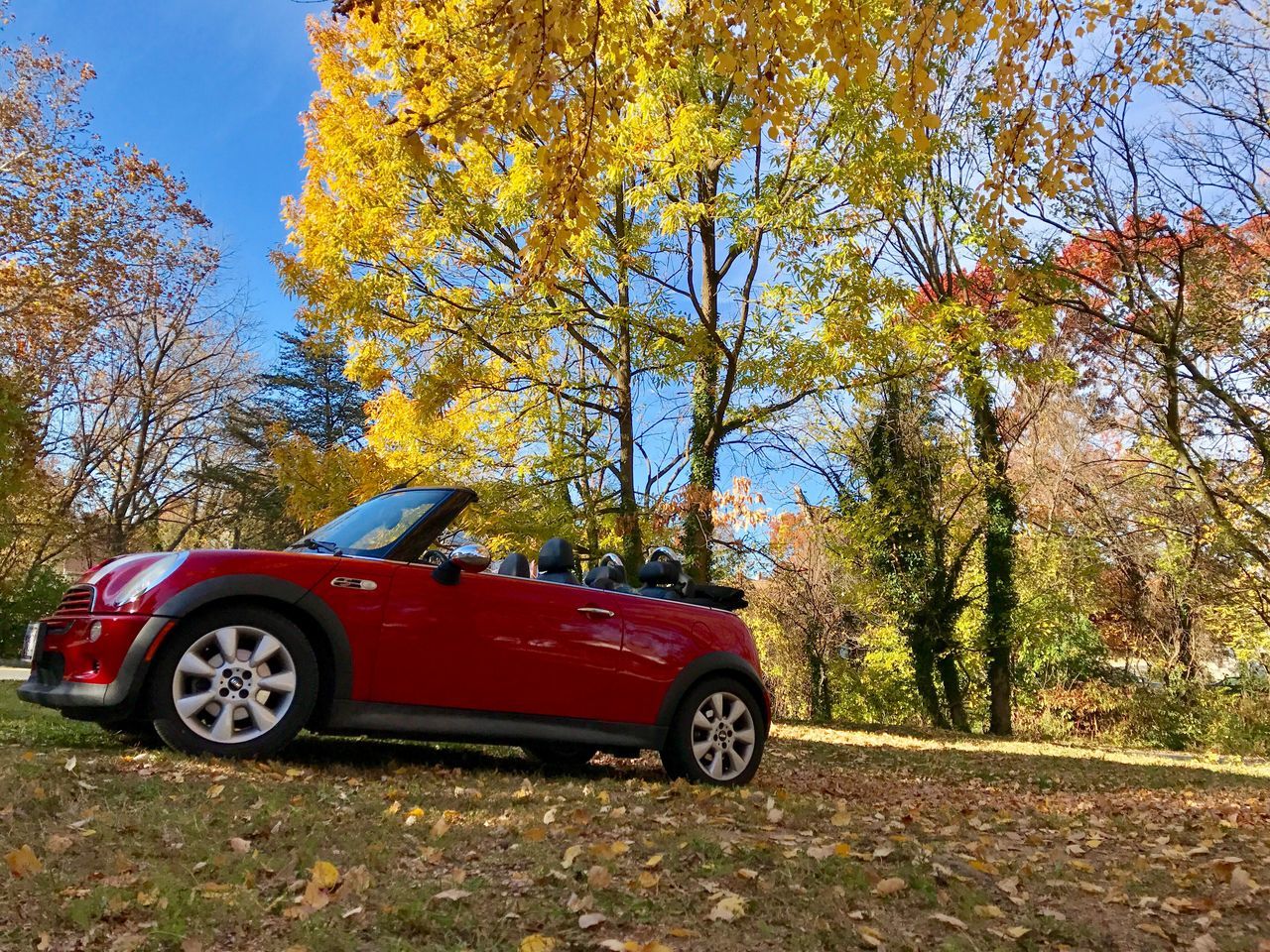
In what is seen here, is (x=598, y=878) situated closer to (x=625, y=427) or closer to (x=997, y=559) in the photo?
(x=625, y=427)

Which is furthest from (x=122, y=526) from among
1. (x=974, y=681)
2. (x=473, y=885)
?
(x=473, y=885)

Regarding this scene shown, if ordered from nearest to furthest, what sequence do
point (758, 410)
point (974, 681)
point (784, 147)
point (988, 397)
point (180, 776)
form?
point (180, 776) → point (784, 147) → point (758, 410) → point (988, 397) → point (974, 681)

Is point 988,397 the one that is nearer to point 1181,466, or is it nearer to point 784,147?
point 1181,466

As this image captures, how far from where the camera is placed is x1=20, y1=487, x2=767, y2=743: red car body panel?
4.53m

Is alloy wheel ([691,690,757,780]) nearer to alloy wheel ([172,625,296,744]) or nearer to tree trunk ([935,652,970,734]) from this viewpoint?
alloy wheel ([172,625,296,744])

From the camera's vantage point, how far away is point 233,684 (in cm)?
467

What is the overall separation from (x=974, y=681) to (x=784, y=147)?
1403cm

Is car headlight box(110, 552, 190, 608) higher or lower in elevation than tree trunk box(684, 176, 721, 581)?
lower

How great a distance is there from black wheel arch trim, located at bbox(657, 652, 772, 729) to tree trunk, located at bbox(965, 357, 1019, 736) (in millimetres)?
13629

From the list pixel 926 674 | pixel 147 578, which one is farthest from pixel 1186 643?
pixel 147 578

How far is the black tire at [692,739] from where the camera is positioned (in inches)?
233

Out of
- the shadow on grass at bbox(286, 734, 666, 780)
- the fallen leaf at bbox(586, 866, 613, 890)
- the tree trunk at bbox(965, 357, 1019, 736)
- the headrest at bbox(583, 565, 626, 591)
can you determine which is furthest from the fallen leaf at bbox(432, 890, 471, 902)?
the tree trunk at bbox(965, 357, 1019, 736)

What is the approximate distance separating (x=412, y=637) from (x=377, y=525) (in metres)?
0.83

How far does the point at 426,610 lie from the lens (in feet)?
16.7
